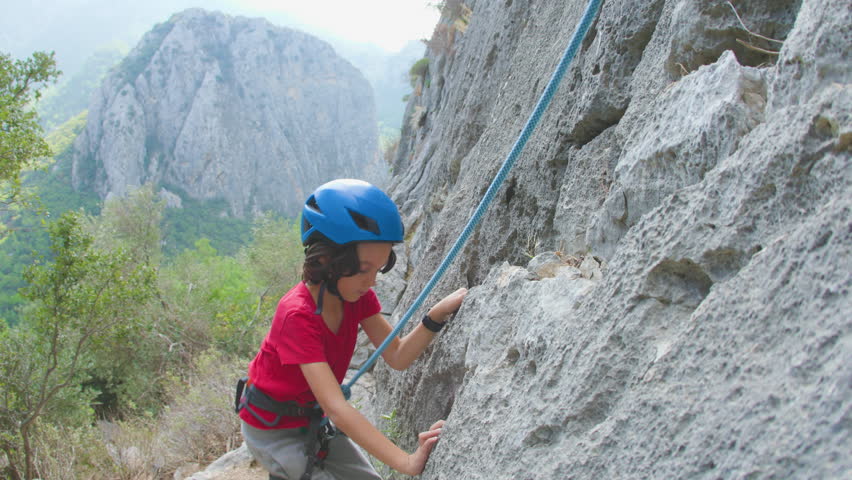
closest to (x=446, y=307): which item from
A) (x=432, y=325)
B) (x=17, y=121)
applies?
(x=432, y=325)

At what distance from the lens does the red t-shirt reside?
2322mm

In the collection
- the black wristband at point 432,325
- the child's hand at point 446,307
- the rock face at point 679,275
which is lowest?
the black wristband at point 432,325

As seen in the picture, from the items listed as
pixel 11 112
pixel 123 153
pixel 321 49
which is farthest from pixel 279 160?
pixel 11 112

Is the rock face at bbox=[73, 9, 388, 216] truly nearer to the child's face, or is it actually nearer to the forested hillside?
the forested hillside

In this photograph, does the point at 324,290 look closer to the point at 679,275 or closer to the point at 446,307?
the point at 446,307

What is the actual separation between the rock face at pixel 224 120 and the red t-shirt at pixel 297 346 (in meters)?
68.7

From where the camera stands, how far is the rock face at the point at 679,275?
1053 millimetres

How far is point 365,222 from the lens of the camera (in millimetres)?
2354

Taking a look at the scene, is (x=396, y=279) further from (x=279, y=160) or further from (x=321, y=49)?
(x=321, y=49)

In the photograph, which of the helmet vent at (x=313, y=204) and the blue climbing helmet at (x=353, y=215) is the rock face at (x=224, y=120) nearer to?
the helmet vent at (x=313, y=204)

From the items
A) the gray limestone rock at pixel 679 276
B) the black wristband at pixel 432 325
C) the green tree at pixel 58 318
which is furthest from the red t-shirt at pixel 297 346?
the green tree at pixel 58 318

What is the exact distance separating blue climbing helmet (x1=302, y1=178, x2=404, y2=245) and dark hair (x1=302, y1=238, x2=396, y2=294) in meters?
0.05

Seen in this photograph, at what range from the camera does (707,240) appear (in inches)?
54.4

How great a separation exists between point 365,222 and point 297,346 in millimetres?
630
